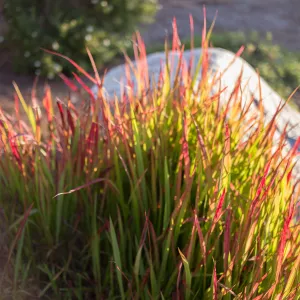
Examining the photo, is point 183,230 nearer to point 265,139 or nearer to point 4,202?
point 265,139

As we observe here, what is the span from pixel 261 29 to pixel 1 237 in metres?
5.92

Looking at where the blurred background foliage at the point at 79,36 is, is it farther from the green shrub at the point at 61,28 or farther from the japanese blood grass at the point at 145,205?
the japanese blood grass at the point at 145,205

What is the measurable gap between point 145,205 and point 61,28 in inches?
149

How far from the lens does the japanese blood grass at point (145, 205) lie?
56.2 inches

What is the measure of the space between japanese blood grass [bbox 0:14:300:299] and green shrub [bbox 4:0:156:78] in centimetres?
337

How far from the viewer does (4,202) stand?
5.52ft

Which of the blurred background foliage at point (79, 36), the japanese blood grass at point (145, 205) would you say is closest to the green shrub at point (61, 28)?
the blurred background foliage at point (79, 36)

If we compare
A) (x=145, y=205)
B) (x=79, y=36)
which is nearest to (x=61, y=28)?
(x=79, y=36)

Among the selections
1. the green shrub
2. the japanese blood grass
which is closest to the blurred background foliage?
the green shrub

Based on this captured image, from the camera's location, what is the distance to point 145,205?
1577 mm

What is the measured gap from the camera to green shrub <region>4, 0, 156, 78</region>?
16.6ft

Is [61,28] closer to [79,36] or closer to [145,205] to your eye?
[79,36]

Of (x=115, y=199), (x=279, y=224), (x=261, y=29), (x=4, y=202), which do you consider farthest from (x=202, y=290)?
(x=261, y=29)

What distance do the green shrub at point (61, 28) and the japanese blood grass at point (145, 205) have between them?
133 inches
